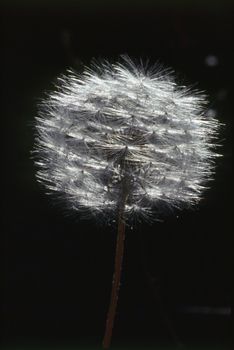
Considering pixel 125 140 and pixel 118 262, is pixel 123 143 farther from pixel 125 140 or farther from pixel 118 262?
pixel 118 262

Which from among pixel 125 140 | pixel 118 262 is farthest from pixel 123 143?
pixel 118 262

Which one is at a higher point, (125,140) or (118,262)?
(125,140)

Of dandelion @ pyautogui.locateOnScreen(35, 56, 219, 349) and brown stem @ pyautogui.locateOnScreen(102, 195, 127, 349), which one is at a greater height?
dandelion @ pyautogui.locateOnScreen(35, 56, 219, 349)

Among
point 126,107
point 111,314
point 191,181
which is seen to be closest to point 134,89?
point 126,107

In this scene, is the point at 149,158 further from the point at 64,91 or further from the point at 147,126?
the point at 64,91

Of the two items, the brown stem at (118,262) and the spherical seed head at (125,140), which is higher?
the spherical seed head at (125,140)

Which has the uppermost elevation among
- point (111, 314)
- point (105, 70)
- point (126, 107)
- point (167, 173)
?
point (105, 70)
